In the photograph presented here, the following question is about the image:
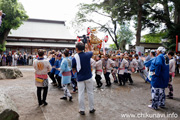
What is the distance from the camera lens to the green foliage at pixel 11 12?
16.4 m

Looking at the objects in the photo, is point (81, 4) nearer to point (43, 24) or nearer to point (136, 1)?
point (136, 1)

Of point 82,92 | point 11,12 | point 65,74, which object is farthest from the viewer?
point 11,12

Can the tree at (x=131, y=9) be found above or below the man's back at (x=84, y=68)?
above

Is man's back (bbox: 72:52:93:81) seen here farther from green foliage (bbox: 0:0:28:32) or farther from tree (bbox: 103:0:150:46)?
green foliage (bbox: 0:0:28:32)

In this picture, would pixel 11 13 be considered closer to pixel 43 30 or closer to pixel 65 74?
pixel 43 30

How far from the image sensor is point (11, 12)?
16.8 m

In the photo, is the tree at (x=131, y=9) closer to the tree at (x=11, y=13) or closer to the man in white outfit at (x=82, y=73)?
the tree at (x=11, y=13)

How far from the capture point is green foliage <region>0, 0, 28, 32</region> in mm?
16359

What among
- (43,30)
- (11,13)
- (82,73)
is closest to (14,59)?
(11,13)

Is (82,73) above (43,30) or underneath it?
underneath

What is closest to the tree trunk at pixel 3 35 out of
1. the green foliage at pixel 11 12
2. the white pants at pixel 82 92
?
the green foliage at pixel 11 12

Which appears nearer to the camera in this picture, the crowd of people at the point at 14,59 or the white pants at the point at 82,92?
the white pants at the point at 82,92

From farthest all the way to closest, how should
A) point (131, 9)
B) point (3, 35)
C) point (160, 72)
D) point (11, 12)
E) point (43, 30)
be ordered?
point (43, 30) < point (3, 35) < point (11, 12) < point (131, 9) < point (160, 72)

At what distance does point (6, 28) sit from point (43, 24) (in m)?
12.6
